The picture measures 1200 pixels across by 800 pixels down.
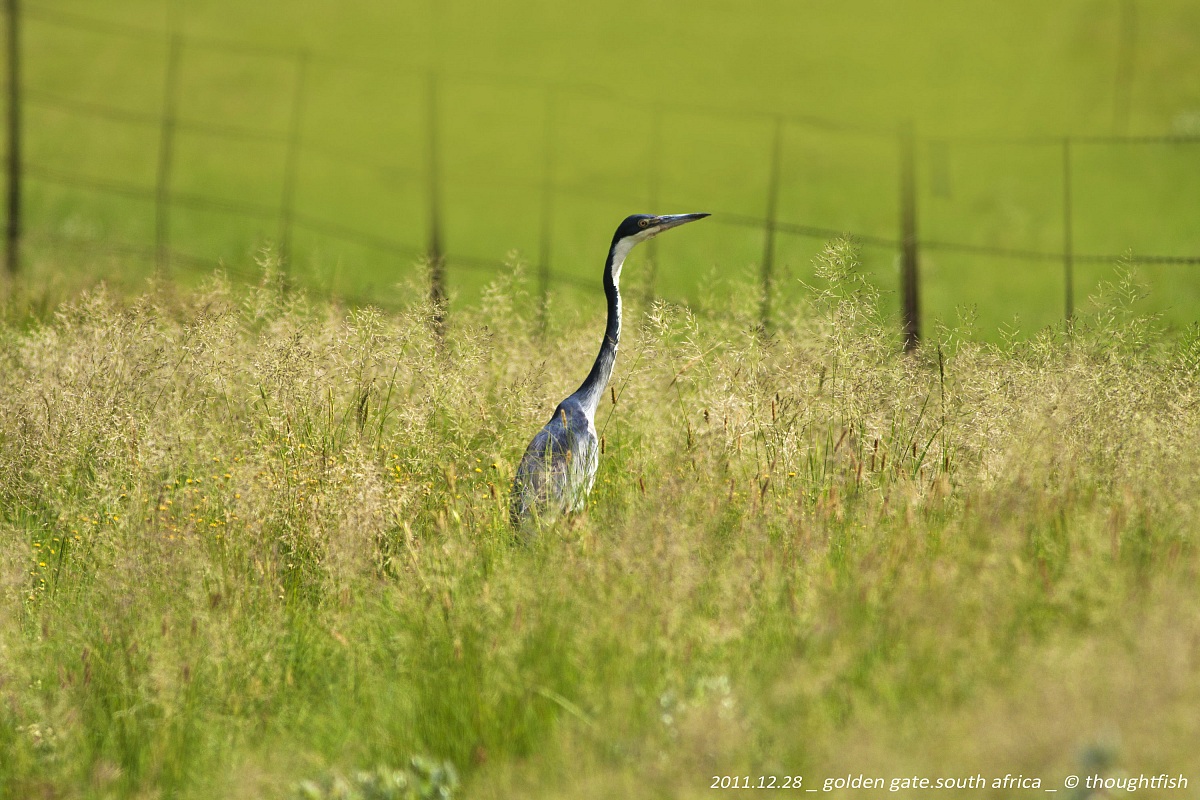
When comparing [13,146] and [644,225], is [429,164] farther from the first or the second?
[644,225]

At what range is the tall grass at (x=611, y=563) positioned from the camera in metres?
2.67

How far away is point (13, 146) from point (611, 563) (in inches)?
329

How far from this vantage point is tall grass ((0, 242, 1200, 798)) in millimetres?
2666

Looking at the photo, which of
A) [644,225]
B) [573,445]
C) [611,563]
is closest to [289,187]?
[644,225]

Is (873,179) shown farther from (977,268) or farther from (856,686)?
Result: (856,686)

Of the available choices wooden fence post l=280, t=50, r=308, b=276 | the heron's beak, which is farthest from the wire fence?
the heron's beak

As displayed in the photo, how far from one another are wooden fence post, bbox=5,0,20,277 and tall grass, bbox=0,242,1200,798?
5.24 meters

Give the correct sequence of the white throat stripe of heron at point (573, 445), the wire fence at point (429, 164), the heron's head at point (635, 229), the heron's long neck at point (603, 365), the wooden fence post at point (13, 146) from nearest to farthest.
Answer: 1. the white throat stripe of heron at point (573, 445)
2. the heron's long neck at point (603, 365)
3. the heron's head at point (635, 229)
4. the wooden fence post at point (13, 146)
5. the wire fence at point (429, 164)

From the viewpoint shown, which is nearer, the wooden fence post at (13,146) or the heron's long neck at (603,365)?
the heron's long neck at (603,365)

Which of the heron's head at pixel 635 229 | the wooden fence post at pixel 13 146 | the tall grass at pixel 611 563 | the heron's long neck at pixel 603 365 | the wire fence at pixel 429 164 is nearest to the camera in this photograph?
the tall grass at pixel 611 563

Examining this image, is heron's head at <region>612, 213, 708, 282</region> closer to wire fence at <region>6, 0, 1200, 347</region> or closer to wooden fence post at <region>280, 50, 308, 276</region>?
wooden fence post at <region>280, 50, 308, 276</region>

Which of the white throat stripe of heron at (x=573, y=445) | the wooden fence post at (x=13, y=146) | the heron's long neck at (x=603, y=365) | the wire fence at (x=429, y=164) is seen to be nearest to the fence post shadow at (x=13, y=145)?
the wooden fence post at (x=13, y=146)

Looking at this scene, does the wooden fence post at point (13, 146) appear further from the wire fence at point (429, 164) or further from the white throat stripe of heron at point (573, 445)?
the white throat stripe of heron at point (573, 445)

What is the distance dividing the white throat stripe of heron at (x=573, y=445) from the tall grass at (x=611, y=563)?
0.12m
